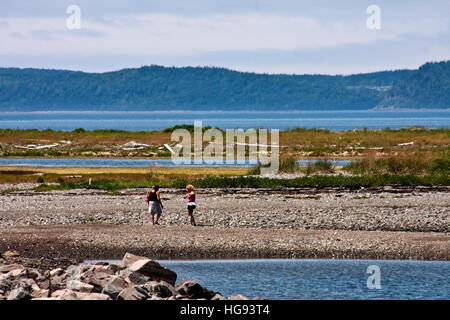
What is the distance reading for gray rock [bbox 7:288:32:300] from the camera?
49.1 feet

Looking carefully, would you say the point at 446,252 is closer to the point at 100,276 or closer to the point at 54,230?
the point at 100,276

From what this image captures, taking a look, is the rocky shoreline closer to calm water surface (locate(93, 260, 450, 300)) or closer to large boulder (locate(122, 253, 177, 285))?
large boulder (locate(122, 253, 177, 285))

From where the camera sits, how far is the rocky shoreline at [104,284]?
15.2m

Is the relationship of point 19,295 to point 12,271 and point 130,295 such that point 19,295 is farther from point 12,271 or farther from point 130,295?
point 12,271

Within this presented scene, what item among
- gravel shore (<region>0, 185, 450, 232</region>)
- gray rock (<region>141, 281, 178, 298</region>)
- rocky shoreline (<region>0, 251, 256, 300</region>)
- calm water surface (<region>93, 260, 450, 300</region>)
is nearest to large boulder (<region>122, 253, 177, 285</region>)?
rocky shoreline (<region>0, 251, 256, 300</region>)

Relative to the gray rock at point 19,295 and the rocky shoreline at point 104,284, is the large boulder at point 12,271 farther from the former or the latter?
the gray rock at point 19,295

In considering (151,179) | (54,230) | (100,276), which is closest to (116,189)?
(151,179)

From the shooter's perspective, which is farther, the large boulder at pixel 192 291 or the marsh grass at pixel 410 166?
the marsh grass at pixel 410 166

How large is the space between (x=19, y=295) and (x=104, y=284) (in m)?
2.11

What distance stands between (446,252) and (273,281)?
5.94m

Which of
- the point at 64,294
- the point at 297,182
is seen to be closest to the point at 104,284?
the point at 64,294

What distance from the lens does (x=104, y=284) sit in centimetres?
1659

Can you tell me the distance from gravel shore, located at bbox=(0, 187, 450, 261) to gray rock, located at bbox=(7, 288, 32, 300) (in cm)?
737

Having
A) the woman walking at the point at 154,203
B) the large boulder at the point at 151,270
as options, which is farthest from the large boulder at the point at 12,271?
the woman walking at the point at 154,203
